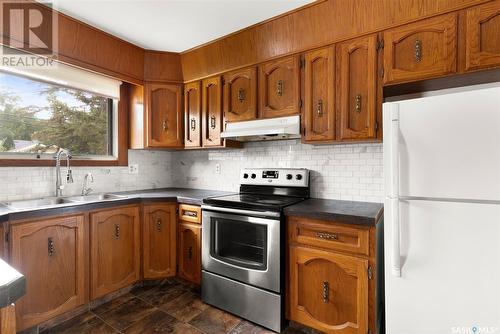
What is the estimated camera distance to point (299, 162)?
2.47 meters

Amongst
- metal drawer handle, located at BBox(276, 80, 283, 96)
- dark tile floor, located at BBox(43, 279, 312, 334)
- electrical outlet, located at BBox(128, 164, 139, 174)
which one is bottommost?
dark tile floor, located at BBox(43, 279, 312, 334)

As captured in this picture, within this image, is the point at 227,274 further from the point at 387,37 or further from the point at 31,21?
the point at 31,21

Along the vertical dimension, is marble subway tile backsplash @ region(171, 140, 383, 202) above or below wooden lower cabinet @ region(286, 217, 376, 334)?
above

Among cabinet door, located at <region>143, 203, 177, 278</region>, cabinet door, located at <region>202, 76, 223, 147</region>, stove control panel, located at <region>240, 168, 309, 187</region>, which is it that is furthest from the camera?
cabinet door, located at <region>202, 76, 223, 147</region>

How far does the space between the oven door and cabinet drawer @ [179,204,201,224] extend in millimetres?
153

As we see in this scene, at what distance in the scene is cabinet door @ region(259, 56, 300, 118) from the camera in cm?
215

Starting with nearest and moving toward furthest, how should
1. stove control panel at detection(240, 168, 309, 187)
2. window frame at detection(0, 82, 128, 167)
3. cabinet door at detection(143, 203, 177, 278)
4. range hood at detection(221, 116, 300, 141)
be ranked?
range hood at detection(221, 116, 300, 141) < stove control panel at detection(240, 168, 309, 187) < cabinet door at detection(143, 203, 177, 278) < window frame at detection(0, 82, 128, 167)

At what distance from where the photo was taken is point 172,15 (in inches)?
83.0

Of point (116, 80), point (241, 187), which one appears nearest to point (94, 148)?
point (116, 80)

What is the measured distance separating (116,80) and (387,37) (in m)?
2.49

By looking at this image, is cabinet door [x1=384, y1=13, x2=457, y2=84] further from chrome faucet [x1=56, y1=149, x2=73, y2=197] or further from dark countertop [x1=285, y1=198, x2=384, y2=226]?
chrome faucet [x1=56, y1=149, x2=73, y2=197]

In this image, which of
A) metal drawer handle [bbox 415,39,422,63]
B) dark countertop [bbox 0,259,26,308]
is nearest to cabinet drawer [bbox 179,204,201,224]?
dark countertop [bbox 0,259,26,308]

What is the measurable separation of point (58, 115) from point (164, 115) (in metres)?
0.96

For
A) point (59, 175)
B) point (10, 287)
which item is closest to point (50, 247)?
point (59, 175)
